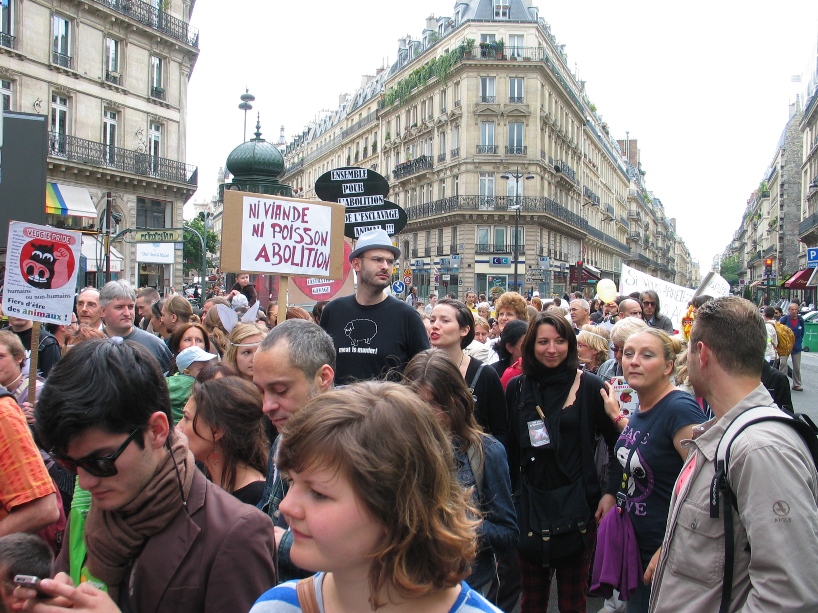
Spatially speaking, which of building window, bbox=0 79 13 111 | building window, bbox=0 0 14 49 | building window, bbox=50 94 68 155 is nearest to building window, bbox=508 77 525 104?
building window, bbox=50 94 68 155

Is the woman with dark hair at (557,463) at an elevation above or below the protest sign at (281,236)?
below

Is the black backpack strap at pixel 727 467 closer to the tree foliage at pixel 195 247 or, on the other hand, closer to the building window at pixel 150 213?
the building window at pixel 150 213

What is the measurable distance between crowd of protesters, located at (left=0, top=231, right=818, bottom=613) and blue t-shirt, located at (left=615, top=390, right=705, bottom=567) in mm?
11

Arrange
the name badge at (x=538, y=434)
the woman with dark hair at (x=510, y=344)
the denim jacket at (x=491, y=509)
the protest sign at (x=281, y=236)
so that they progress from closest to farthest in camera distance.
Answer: the denim jacket at (x=491, y=509), the name badge at (x=538, y=434), the protest sign at (x=281, y=236), the woman with dark hair at (x=510, y=344)

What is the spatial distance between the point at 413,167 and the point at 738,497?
Result: 174 ft


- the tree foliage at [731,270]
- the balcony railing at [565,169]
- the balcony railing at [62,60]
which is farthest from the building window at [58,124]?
the tree foliage at [731,270]

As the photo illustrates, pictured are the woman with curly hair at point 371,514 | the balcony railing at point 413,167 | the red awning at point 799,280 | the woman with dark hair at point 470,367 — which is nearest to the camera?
the woman with curly hair at point 371,514

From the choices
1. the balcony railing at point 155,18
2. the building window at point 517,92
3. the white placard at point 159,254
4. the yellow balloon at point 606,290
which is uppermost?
the building window at point 517,92

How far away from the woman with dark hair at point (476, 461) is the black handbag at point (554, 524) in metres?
0.89

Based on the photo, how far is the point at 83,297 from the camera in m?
6.61

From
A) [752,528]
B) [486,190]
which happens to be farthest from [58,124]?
[752,528]

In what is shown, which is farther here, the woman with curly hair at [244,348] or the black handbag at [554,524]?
the woman with curly hair at [244,348]

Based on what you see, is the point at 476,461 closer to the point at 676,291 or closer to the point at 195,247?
the point at 676,291

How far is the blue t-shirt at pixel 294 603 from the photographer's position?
1392 mm
